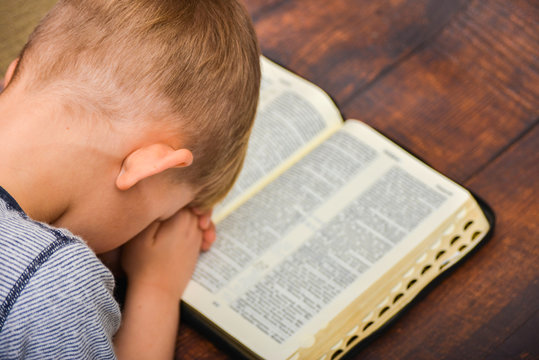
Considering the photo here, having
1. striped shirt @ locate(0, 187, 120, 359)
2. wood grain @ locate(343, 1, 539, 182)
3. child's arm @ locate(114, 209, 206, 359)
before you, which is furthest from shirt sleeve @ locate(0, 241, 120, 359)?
wood grain @ locate(343, 1, 539, 182)

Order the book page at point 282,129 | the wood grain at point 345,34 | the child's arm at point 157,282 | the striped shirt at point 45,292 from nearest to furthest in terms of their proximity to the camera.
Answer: the striped shirt at point 45,292 < the child's arm at point 157,282 < the book page at point 282,129 < the wood grain at point 345,34

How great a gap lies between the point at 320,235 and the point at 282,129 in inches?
7.5

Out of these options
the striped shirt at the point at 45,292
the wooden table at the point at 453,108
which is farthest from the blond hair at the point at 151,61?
the wooden table at the point at 453,108

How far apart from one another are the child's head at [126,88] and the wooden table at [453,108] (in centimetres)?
27

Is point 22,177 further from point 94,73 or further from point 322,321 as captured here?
point 322,321

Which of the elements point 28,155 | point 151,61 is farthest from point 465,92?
point 28,155

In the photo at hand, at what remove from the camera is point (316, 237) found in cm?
88

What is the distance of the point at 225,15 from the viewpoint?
0.71m

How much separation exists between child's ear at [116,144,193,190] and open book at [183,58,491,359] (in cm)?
23

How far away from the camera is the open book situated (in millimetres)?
802

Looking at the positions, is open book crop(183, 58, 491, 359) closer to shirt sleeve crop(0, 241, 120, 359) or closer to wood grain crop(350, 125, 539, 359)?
wood grain crop(350, 125, 539, 359)

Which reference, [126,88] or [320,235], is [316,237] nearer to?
[320,235]

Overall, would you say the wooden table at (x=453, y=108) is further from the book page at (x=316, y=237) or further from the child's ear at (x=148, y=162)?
the child's ear at (x=148, y=162)

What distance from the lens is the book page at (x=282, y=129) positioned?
37.0 inches
